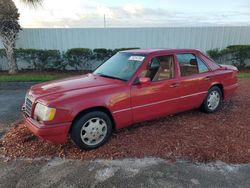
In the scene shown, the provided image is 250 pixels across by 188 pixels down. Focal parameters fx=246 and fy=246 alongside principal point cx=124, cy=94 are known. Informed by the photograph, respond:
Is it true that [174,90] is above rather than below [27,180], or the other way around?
above

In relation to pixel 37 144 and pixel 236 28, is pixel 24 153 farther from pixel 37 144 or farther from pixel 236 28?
pixel 236 28

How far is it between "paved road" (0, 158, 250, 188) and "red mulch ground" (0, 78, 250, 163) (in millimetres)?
206

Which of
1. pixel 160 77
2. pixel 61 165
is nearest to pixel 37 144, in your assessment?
pixel 61 165

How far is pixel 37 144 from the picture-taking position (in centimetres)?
441

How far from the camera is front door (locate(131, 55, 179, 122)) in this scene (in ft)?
14.7

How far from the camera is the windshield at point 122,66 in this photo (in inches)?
183

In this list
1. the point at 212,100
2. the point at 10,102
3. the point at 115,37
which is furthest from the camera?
the point at 115,37

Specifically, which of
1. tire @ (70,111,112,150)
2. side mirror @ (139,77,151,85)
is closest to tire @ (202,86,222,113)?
side mirror @ (139,77,151,85)

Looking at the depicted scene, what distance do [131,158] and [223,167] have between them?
1373 millimetres

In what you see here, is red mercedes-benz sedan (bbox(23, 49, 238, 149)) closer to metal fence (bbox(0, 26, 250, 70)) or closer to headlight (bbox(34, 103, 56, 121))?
headlight (bbox(34, 103, 56, 121))

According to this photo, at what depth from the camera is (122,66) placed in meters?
4.93

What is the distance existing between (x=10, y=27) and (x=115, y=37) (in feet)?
15.5

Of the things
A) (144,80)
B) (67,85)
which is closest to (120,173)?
(144,80)

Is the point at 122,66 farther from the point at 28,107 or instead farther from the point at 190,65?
the point at 28,107
